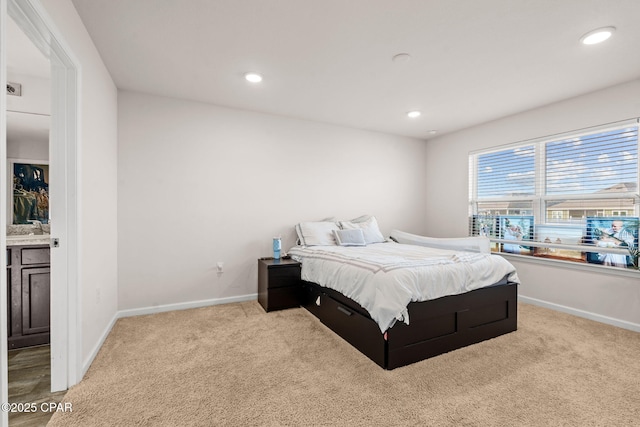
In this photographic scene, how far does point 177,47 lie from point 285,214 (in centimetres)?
228

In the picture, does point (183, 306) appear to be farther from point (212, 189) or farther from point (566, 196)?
point (566, 196)

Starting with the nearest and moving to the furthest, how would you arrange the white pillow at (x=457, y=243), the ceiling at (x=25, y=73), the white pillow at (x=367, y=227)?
the ceiling at (x=25, y=73), the white pillow at (x=457, y=243), the white pillow at (x=367, y=227)

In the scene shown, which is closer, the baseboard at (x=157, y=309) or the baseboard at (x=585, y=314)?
the baseboard at (x=157, y=309)

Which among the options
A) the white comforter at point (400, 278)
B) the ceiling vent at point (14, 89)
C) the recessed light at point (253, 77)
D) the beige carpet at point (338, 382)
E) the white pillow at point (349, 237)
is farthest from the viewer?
the white pillow at point (349, 237)

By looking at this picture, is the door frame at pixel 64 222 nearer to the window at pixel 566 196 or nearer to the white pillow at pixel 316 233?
the white pillow at pixel 316 233

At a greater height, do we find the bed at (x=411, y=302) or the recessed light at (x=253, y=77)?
the recessed light at (x=253, y=77)

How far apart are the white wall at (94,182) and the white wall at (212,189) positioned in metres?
0.23

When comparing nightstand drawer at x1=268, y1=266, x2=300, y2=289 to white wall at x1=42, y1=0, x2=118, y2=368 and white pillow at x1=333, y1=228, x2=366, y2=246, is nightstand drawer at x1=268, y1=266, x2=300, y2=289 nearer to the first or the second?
white pillow at x1=333, y1=228, x2=366, y2=246

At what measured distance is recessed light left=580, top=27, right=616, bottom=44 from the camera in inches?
83.7

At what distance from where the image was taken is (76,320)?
6.44 ft

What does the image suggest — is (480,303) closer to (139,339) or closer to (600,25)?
(600,25)

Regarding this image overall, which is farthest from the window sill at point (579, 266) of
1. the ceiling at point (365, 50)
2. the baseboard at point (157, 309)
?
the baseboard at point (157, 309)

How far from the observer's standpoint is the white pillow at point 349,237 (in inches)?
151

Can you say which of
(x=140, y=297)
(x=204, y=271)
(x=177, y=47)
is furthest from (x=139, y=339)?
(x=177, y=47)
